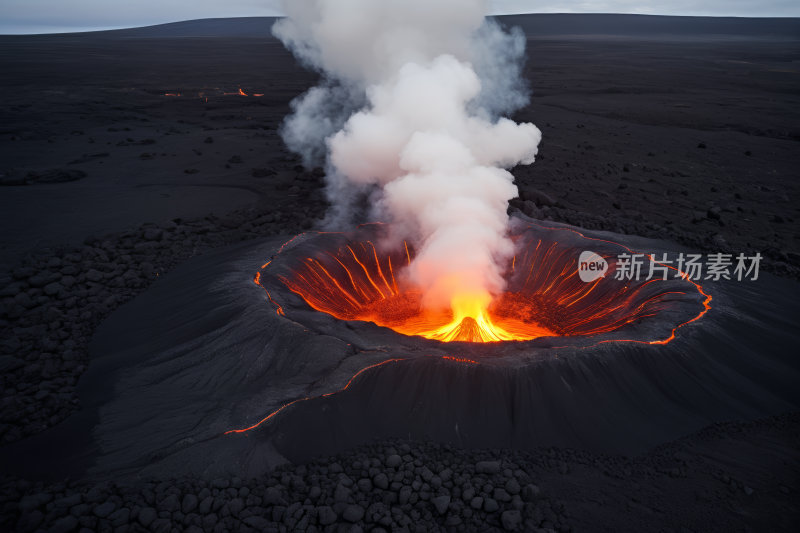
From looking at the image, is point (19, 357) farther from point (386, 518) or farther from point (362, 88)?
point (362, 88)

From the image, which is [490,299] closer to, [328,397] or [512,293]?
[512,293]

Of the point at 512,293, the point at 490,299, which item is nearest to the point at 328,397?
the point at 490,299

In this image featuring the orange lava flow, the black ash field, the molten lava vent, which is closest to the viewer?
the black ash field

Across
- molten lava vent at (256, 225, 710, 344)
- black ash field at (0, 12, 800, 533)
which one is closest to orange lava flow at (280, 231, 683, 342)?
molten lava vent at (256, 225, 710, 344)

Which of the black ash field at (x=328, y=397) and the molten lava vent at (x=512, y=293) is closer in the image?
the black ash field at (x=328, y=397)

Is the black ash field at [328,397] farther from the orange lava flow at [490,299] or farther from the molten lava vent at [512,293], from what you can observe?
the orange lava flow at [490,299]

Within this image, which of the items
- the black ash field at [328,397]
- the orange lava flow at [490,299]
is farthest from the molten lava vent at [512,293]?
the black ash field at [328,397]

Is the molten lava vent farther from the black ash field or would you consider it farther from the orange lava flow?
the black ash field

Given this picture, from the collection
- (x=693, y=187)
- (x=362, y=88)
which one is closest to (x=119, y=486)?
(x=362, y=88)
